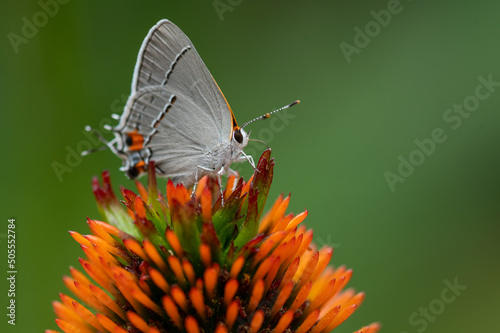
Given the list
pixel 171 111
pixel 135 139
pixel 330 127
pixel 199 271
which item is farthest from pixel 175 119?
pixel 330 127

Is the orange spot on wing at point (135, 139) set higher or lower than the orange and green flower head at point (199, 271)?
higher

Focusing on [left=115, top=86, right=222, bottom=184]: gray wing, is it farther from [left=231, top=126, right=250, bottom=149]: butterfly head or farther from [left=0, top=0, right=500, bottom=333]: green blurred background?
[left=0, top=0, right=500, bottom=333]: green blurred background

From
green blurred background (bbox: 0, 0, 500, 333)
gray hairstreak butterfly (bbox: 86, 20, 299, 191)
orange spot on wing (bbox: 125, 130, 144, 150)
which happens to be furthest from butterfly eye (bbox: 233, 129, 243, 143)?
green blurred background (bbox: 0, 0, 500, 333)

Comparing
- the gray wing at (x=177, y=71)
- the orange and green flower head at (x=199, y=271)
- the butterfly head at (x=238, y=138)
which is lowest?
the orange and green flower head at (x=199, y=271)

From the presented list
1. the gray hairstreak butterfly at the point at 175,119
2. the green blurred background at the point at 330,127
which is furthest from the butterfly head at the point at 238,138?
the green blurred background at the point at 330,127

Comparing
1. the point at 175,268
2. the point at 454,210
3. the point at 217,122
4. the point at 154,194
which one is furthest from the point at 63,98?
the point at 454,210

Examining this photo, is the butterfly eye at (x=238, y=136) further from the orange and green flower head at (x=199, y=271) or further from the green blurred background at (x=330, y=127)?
the green blurred background at (x=330, y=127)

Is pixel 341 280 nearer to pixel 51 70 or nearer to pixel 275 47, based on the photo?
pixel 51 70

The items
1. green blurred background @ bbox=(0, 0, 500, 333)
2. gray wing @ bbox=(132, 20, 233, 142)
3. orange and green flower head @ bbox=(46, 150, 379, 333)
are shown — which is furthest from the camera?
green blurred background @ bbox=(0, 0, 500, 333)
